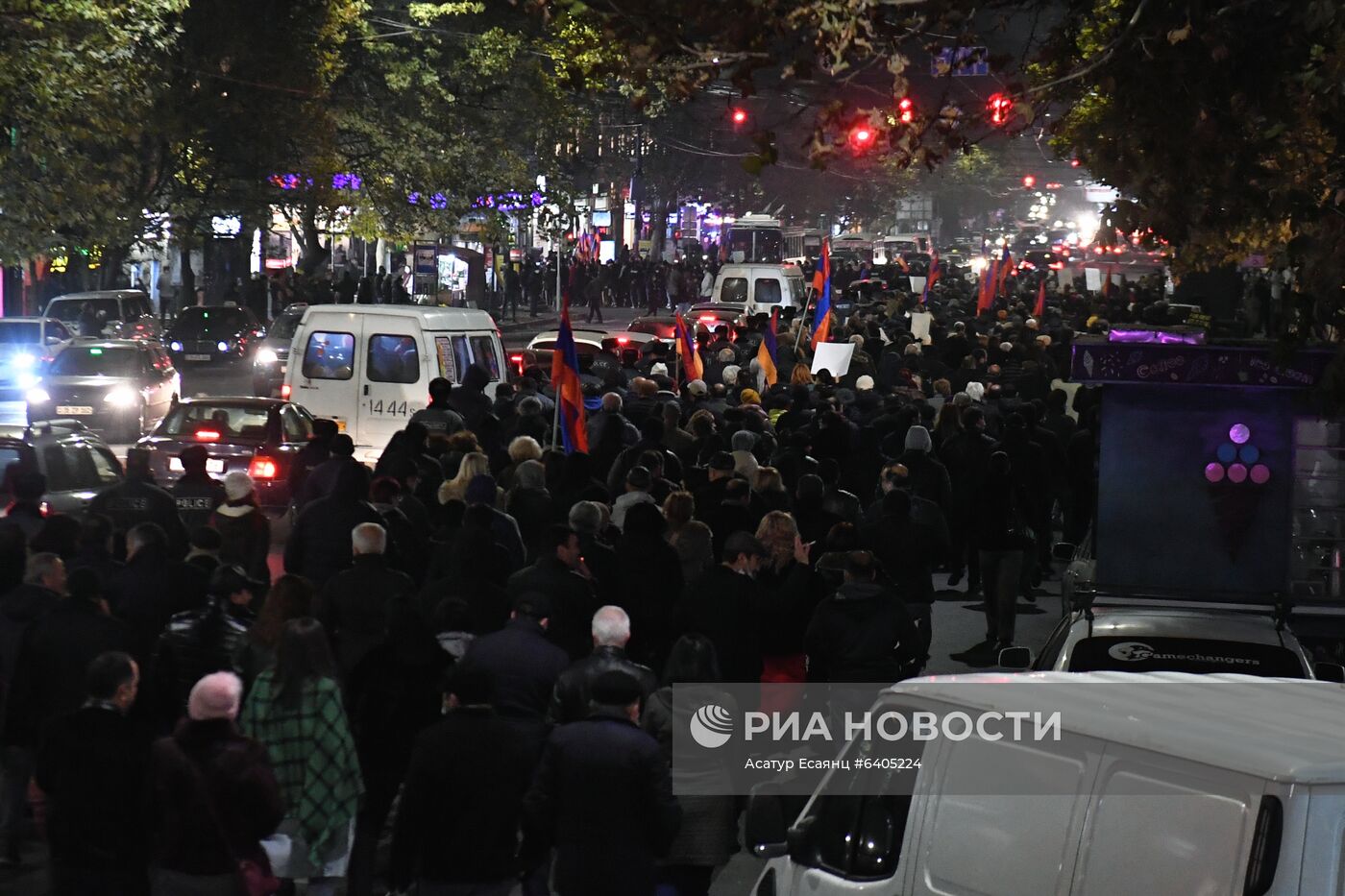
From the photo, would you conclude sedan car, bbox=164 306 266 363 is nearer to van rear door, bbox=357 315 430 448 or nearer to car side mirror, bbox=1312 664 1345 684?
van rear door, bbox=357 315 430 448

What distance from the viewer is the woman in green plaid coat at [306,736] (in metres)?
7.59

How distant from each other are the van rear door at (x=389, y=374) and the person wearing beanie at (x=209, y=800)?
14.1 metres

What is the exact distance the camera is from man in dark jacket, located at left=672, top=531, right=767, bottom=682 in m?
9.47

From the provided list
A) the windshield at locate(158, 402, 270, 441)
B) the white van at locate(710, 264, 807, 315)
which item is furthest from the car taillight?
the white van at locate(710, 264, 807, 315)

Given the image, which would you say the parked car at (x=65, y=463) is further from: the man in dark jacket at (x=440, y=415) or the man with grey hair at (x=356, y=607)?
the man with grey hair at (x=356, y=607)

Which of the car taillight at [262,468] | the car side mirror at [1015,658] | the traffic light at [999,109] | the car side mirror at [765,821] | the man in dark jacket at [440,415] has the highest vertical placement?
the traffic light at [999,109]

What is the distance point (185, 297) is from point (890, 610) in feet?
146

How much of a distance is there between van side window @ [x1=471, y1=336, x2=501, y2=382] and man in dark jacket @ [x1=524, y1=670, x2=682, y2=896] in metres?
15.4

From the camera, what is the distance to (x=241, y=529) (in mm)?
11719

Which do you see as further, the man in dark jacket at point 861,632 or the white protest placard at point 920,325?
the white protest placard at point 920,325

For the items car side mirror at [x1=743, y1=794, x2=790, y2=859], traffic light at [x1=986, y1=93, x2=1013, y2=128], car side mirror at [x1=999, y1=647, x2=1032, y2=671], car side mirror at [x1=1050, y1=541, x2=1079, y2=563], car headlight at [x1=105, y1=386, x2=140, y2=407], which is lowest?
car side mirror at [x1=743, y1=794, x2=790, y2=859]

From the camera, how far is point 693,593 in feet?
31.5

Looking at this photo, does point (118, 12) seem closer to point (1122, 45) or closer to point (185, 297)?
point (185, 297)

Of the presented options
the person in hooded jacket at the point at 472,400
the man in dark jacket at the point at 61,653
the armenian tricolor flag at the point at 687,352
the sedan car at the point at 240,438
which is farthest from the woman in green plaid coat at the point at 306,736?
the armenian tricolor flag at the point at 687,352
